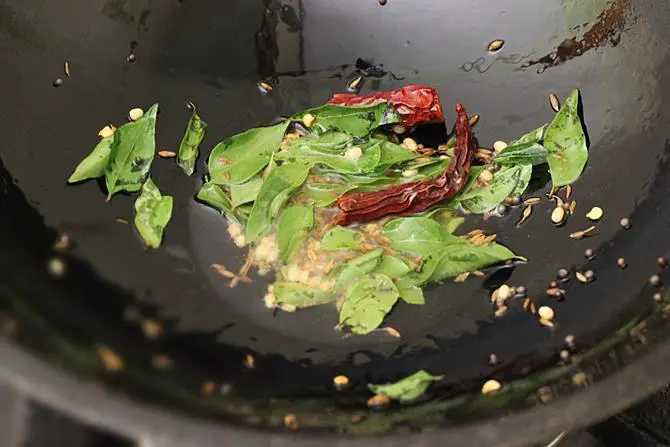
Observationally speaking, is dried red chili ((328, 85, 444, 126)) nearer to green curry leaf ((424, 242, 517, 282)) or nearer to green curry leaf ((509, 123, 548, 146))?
green curry leaf ((509, 123, 548, 146))

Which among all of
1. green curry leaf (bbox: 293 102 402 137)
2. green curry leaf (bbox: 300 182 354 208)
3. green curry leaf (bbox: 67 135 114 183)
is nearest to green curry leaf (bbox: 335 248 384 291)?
green curry leaf (bbox: 300 182 354 208)

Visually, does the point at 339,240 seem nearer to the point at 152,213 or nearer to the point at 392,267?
the point at 392,267

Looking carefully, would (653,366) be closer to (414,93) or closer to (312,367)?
(312,367)

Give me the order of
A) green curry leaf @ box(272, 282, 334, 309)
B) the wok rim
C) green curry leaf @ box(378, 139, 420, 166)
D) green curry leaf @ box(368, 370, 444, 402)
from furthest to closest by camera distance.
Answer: green curry leaf @ box(378, 139, 420, 166) < green curry leaf @ box(272, 282, 334, 309) < green curry leaf @ box(368, 370, 444, 402) < the wok rim

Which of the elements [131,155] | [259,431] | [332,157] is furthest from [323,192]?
[259,431]

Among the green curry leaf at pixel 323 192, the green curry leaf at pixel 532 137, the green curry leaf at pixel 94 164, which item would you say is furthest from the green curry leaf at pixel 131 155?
the green curry leaf at pixel 532 137
